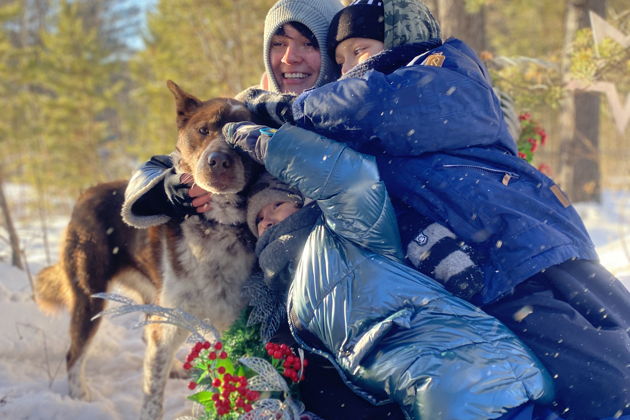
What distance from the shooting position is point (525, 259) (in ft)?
6.15

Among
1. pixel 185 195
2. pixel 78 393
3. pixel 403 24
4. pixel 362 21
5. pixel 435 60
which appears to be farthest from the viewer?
pixel 78 393

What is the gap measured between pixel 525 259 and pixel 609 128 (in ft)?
64.7

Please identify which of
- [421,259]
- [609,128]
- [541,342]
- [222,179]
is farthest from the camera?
[609,128]

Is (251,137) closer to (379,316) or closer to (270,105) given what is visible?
(270,105)

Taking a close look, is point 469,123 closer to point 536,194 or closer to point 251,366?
point 536,194

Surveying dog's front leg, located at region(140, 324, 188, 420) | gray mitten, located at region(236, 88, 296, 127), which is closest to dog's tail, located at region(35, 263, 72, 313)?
dog's front leg, located at region(140, 324, 188, 420)

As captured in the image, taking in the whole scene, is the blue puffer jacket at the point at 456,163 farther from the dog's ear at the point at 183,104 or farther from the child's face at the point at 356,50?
the dog's ear at the point at 183,104

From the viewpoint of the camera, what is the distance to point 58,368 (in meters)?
3.64

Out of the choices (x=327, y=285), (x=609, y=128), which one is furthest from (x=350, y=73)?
(x=609, y=128)

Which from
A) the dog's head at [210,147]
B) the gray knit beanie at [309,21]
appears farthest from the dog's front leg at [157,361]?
the gray knit beanie at [309,21]

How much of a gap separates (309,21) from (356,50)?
79 centimetres

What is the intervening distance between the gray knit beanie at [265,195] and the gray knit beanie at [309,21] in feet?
Answer: 2.75

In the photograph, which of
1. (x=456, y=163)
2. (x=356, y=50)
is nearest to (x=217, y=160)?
(x=356, y=50)

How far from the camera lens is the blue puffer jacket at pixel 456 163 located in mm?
1920
